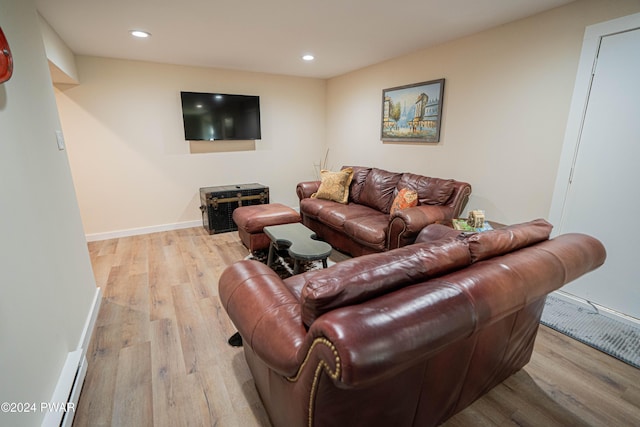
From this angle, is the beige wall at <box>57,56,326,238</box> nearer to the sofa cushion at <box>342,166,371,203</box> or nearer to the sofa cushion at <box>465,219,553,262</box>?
the sofa cushion at <box>342,166,371,203</box>

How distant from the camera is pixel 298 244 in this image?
2496 mm

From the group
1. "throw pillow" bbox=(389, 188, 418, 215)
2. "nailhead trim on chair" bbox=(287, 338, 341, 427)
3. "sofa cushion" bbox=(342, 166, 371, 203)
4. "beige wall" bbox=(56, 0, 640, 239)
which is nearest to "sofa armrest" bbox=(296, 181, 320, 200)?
"sofa cushion" bbox=(342, 166, 371, 203)

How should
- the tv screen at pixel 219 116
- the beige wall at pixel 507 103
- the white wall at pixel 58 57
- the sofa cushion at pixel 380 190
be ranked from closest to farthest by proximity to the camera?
the beige wall at pixel 507 103 → the white wall at pixel 58 57 → the sofa cushion at pixel 380 190 → the tv screen at pixel 219 116

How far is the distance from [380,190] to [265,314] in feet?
8.97

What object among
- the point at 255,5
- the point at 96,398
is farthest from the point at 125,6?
the point at 96,398

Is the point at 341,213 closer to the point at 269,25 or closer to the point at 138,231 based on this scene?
the point at 269,25

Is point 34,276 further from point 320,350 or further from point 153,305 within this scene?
point 320,350

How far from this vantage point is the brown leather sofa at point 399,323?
2.58ft

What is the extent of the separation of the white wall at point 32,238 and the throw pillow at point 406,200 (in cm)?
269

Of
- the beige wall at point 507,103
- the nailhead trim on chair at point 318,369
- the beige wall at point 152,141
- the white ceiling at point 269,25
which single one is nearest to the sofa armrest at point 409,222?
the beige wall at point 507,103

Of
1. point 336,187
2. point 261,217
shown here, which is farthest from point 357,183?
point 261,217

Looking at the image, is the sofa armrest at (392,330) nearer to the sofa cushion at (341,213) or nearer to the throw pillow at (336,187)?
the sofa cushion at (341,213)

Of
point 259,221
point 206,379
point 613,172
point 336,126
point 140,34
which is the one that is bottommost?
point 206,379

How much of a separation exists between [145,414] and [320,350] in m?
1.29
